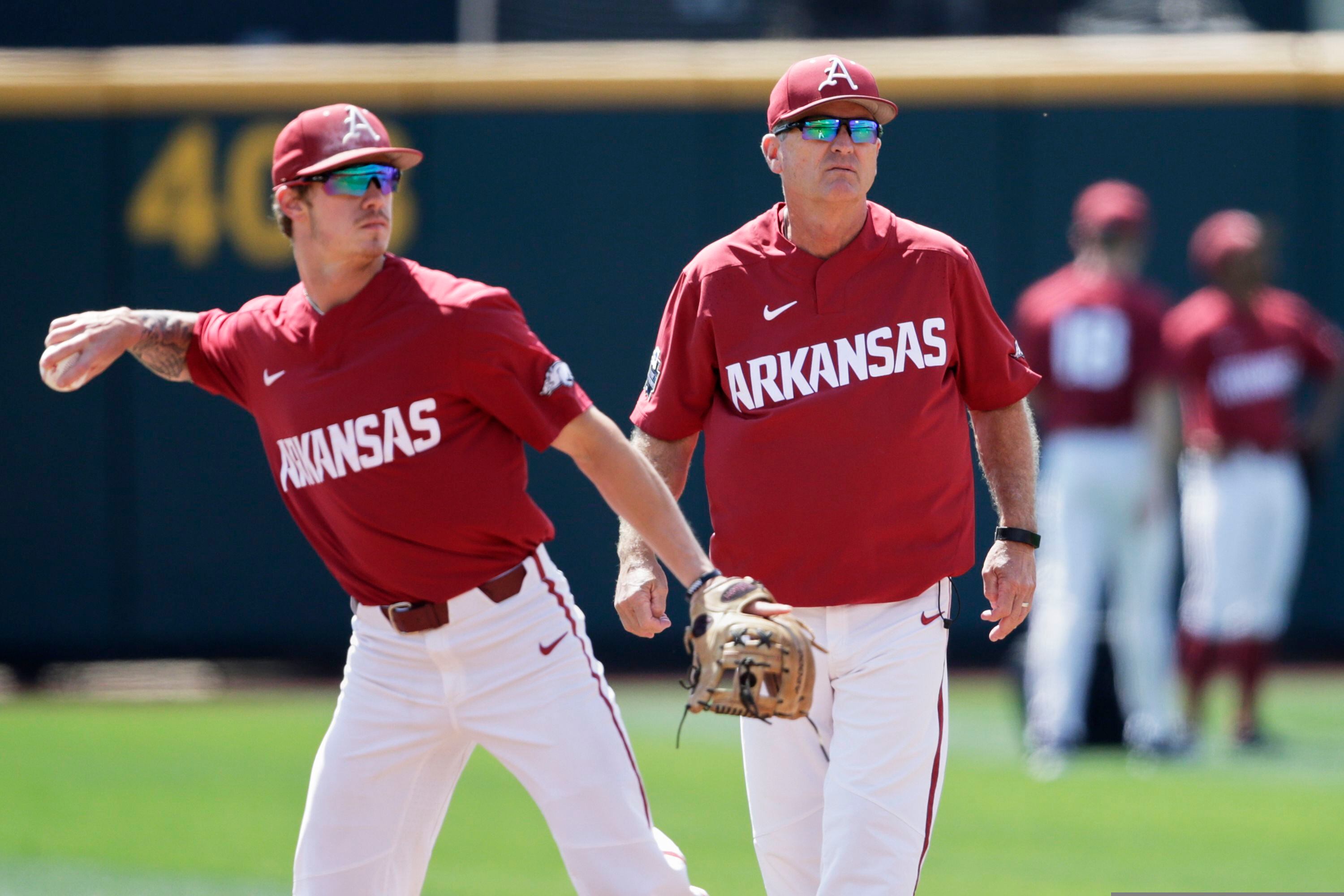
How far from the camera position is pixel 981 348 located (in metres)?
4.39

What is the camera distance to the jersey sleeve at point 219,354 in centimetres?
426

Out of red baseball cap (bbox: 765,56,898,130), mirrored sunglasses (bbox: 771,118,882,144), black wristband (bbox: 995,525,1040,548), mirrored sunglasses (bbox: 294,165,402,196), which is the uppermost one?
red baseball cap (bbox: 765,56,898,130)

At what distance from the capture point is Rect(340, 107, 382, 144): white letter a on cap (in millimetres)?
4008

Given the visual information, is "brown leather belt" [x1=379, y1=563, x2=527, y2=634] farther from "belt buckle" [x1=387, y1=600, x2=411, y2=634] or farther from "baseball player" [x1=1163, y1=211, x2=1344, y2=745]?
"baseball player" [x1=1163, y1=211, x2=1344, y2=745]

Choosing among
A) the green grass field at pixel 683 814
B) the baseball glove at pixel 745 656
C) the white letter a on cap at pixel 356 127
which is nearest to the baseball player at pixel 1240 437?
the green grass field at pixel 683 814

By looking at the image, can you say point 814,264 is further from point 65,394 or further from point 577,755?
point 65,394

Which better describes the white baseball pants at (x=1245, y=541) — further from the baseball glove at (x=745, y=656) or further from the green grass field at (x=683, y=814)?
the baseball glove at (x=745, y=656)

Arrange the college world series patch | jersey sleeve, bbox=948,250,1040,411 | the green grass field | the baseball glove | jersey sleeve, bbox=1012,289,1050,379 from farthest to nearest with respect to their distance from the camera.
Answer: jersey sleeve, bbox=1012,289,1050,379 → the green grass field → the college world series patch → jersey sleeve, bbox=948,250,1040,411 → the baseball glove

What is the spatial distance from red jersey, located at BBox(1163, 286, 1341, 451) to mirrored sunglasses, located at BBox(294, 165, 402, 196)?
6466mm

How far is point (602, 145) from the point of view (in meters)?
12.8

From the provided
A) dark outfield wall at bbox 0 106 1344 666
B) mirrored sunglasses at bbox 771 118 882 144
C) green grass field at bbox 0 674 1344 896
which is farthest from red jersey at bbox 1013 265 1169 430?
mirrored sunglasses at bbox 771 118 882 144

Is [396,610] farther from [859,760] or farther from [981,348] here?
[981,348]

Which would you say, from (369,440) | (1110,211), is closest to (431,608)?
(369,440)

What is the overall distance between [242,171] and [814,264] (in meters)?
8.94
